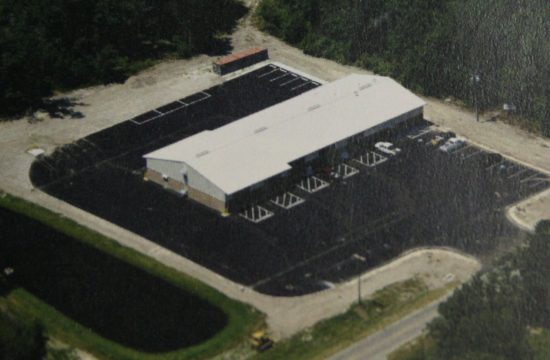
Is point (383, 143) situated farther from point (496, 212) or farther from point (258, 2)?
point (258, 2)

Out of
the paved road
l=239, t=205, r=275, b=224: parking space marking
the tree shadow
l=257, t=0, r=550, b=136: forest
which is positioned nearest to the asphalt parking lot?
l=239, t=205, r=275, b=224: parking space marking

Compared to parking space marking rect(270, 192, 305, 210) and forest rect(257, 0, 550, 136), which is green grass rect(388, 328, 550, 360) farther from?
forest rect(257, 0, 550, 136)

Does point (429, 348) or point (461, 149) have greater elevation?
point (461, 149)

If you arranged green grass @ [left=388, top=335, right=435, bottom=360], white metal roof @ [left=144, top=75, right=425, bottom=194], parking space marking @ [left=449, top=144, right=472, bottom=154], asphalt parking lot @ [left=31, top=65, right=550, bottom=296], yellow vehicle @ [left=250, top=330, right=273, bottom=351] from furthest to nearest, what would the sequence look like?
parking space marking @ [left=449, top=144, right=472, bottom=154]
white metal roof @ [left=144, top=75, right=425, bottom=194]
asphalt parking lot @ [left=31, top=65, right=550, bottom=296]
yellow vehicle @ [left=250, top=330, right=273, bottom=351]
green grass @ [left=388, top=335, right=435, bottom=360]

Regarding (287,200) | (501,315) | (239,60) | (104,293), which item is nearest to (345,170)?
(287,200)

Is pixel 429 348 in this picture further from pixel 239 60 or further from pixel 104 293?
pixel 239 60

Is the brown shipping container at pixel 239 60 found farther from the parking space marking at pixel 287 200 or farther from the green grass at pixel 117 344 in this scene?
the green grass at pixel 117 344
